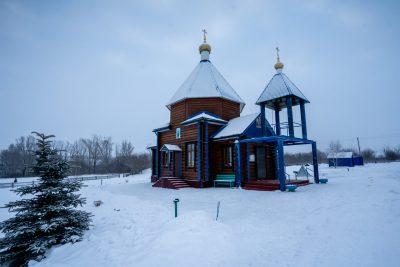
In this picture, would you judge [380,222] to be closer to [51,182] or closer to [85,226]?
[85,226]

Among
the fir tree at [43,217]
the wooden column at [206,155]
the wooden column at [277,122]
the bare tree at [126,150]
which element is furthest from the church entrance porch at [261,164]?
the bare tree at [126,150]

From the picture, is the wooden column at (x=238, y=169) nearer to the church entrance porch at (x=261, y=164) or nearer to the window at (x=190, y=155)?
the church entrance porch at (x=261, y=164)

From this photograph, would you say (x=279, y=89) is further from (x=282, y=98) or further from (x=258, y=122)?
(x=258, y=122)

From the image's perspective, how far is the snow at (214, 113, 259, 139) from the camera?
53.6ft

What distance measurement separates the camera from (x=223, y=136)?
16.8 metres

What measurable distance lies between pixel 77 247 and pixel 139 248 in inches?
86.1

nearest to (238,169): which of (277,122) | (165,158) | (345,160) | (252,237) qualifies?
(277,122)

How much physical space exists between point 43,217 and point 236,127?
12.7 meters

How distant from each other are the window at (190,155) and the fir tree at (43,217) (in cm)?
1069

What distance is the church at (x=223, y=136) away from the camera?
1591 centimetres

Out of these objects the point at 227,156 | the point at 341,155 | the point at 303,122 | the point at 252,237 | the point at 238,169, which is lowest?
the point at 252,237

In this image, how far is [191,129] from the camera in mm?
18281

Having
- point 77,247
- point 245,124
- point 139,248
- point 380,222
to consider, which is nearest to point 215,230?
point 139,248

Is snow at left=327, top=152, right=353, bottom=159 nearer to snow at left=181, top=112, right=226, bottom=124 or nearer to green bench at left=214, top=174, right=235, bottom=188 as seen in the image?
snow at left=181, top=112, right=226, bottom=124
